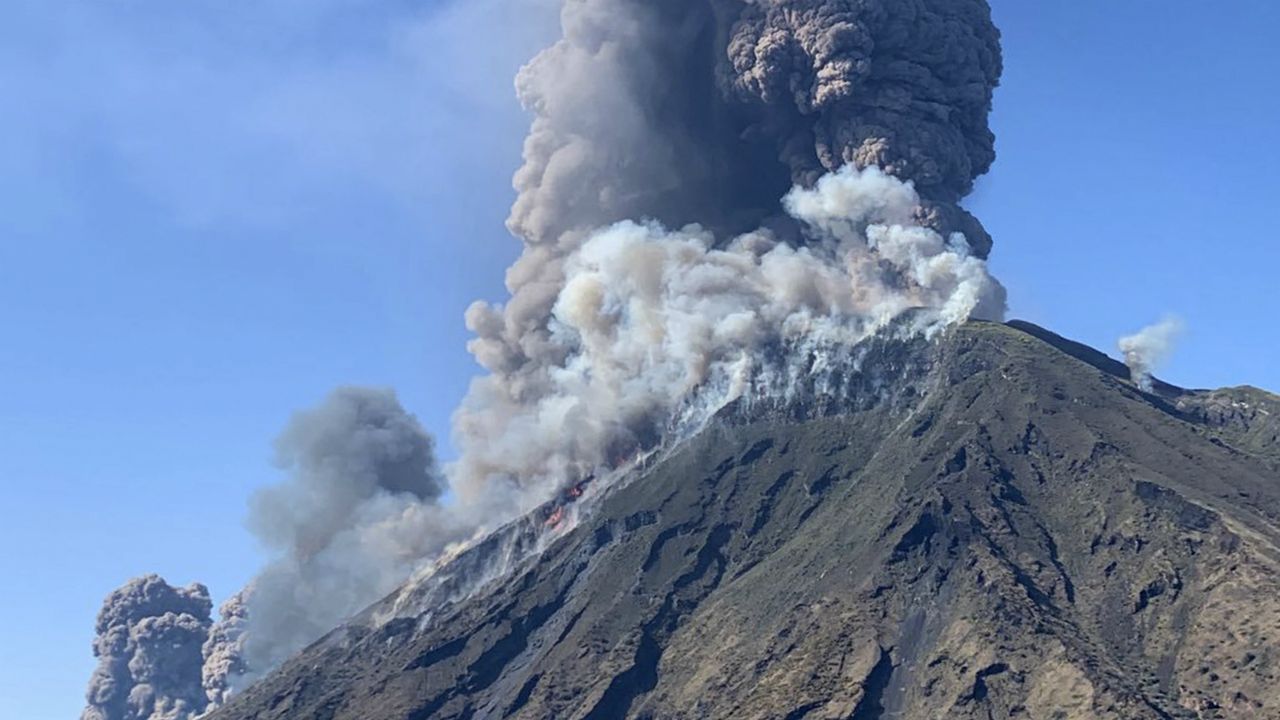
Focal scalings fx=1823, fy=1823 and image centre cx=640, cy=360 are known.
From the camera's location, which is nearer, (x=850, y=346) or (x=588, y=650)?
(x=588, y=650)

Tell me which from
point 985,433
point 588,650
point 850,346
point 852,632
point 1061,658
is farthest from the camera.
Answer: point 850,346

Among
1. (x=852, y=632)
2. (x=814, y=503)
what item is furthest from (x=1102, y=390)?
(x=852, y=632)

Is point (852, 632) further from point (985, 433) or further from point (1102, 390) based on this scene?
point (1102, 390)

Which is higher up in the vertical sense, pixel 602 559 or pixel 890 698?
pixel 602 559

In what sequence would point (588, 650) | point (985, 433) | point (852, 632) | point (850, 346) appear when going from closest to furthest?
point (852, 632) < point (588, 650) < point (985, 433) < point (850, 346)

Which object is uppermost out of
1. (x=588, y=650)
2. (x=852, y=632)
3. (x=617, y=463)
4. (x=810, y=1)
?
(x=810, y=1)

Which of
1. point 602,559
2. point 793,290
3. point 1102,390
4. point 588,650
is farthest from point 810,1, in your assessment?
point 588,650
